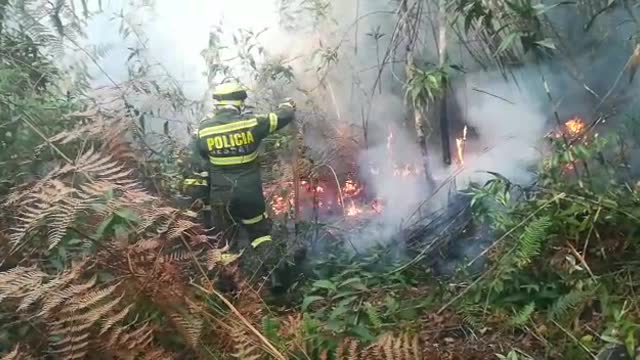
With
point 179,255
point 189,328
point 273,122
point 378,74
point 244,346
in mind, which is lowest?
point 244,346

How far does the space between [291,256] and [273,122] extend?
103cm

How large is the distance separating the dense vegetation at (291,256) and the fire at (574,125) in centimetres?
13

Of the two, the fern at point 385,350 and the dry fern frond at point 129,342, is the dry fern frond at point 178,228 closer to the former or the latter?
the dry fern frond at point 129,342

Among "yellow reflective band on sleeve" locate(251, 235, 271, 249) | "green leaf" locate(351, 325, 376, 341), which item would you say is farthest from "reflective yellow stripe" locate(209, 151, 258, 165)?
"green leaf" locate(351, 325, 376, 341)

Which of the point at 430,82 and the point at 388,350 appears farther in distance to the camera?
the point at 430,82

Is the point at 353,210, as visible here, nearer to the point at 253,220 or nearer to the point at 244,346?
the point at 253,220

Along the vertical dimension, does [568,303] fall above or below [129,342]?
below

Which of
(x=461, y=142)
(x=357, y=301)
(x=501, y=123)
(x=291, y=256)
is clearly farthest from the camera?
(x=461, y=142)

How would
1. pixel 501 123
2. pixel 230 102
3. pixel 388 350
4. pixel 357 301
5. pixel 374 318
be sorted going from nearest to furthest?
pixel 388 350 → pixel 374 318 → pixel 357 301 → pixel 230 102 → pixel 501 123

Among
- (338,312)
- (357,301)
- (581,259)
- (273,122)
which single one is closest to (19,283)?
(338,312)

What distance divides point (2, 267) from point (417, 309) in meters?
2.11

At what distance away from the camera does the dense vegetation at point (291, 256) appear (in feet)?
8.69

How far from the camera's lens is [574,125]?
205 inches

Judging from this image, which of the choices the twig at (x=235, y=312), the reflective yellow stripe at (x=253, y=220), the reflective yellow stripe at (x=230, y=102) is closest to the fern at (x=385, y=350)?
the twig at (x=235, y=312)
